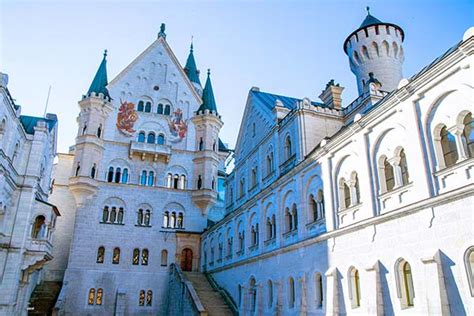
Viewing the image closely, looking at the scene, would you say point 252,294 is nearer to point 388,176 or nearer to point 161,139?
point 388,176

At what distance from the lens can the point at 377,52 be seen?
3478 centimetres

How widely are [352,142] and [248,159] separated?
16183 mm

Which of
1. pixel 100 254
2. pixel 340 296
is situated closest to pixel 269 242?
pixel 340 296

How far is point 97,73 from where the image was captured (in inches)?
1702

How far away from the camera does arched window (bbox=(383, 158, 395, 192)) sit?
49.0 ft

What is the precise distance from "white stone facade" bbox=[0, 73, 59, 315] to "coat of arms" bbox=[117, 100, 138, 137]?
1174 cm

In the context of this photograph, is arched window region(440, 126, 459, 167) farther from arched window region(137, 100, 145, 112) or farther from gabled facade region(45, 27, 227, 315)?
arched window region(137, 100, 145, 112)

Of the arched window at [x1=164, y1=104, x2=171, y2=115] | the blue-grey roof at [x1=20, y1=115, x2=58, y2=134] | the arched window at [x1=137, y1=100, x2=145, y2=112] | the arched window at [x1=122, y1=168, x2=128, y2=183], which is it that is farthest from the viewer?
the arched window at [x1=164, y1=104, x2=171, y2=115]

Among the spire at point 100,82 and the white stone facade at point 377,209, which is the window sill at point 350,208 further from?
the spire at point 100,82

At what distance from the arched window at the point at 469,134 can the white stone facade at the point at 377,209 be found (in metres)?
0.03

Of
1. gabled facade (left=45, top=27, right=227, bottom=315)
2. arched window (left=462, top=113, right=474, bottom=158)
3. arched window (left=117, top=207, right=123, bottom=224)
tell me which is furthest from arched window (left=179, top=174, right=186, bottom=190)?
arched window (left=462, top=113, right=474, bottom=158)

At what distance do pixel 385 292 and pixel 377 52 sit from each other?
26530 millimetres

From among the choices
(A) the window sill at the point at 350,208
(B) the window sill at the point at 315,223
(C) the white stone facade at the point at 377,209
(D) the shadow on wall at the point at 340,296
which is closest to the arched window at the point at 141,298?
(C) the white stone facade at the point at 377,209

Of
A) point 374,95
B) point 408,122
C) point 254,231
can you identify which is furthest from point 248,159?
point 408,122
